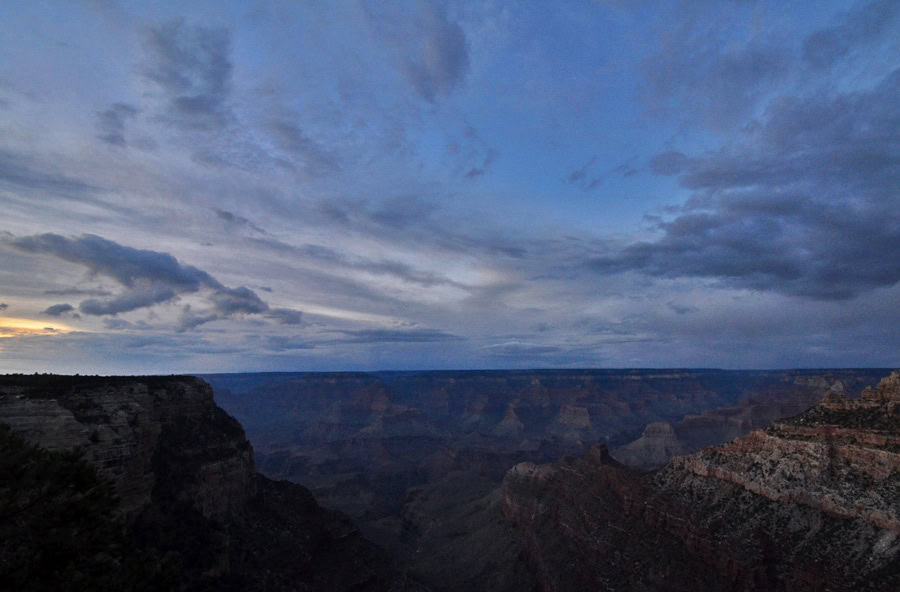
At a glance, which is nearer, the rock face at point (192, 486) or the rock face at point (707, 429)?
the rock face at point (192, 486)

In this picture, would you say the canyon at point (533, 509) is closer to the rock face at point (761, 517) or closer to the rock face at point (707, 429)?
the rock face at point (761, 517)

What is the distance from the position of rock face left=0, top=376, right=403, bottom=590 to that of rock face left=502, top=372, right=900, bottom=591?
2848 cm

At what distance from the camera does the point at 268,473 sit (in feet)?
561

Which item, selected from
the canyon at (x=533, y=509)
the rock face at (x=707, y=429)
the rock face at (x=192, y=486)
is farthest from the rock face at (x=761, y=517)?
the rock face at (x=707, y=429)

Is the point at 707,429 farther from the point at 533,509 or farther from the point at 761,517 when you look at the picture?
the point at 761,517

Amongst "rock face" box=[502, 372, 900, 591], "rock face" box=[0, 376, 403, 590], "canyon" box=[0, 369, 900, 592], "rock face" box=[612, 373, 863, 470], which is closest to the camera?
"canyon" box=[0, 369, 900, 592]

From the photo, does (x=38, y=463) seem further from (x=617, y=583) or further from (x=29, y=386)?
(x=617, y=583)

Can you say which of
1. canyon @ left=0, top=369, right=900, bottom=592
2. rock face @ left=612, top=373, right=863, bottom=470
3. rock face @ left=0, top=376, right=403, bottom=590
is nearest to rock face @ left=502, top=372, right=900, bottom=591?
canyon @ left=0, top=369, right=900, bottom=592

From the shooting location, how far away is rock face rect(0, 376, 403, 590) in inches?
1715

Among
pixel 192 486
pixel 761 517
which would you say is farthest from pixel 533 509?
pixel 192 486

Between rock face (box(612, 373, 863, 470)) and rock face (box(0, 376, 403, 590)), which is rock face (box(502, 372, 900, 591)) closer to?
rock face (box(0, 376, 403, 590))

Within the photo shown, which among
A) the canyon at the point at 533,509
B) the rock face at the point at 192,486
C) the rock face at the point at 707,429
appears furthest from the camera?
the rock face at the point at 707,429

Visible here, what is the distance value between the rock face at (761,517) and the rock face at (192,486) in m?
28.5

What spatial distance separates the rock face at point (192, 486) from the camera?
43.6 m
